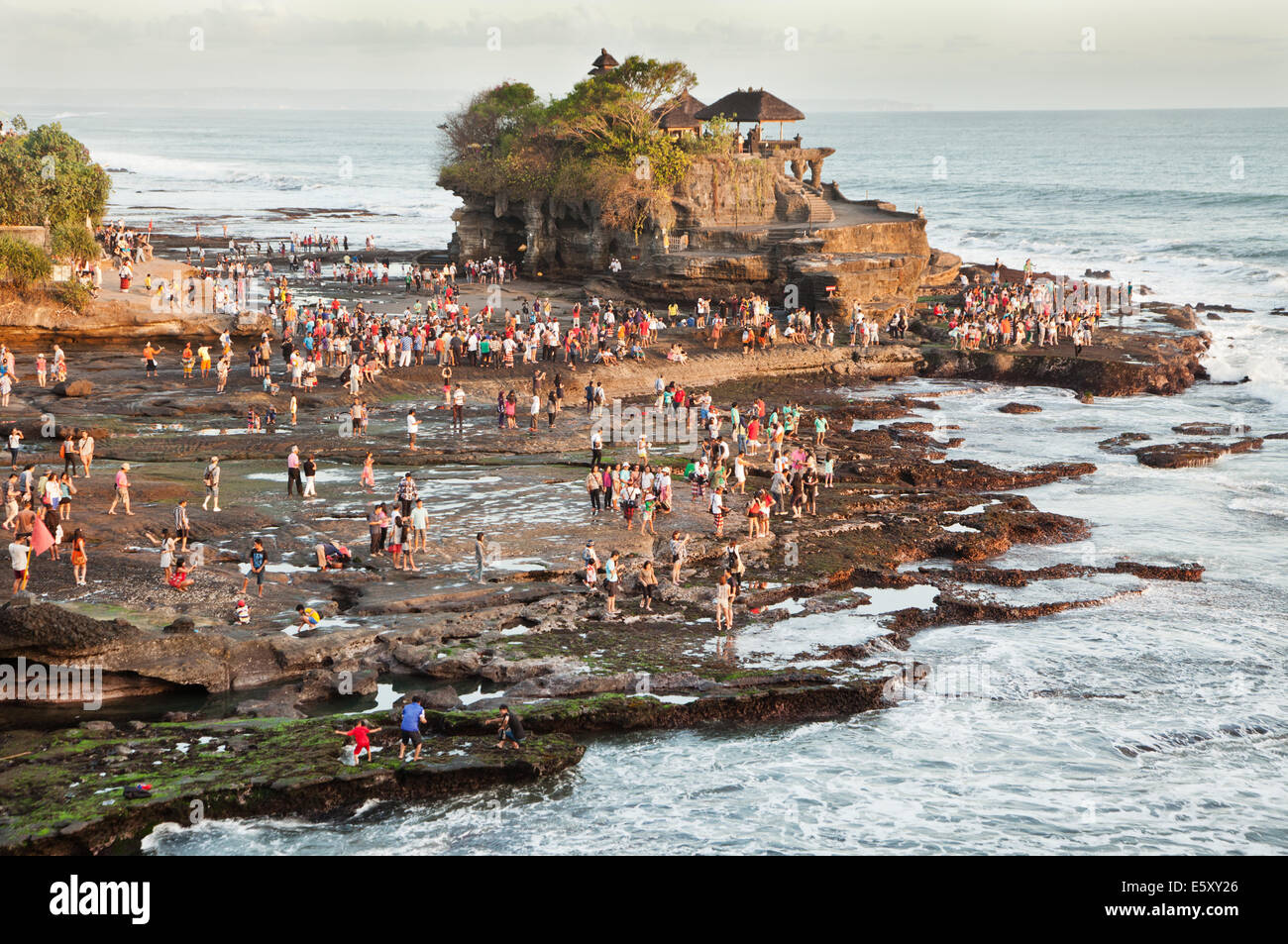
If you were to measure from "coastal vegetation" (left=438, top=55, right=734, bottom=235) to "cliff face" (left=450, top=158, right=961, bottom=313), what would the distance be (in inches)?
28.6

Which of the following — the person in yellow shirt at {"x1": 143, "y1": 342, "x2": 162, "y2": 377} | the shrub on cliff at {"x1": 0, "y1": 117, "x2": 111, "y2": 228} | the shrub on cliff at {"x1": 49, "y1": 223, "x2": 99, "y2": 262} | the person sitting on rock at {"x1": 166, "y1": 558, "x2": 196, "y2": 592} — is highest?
the shrub on cliff at {"x1": 0, "y1": 117, "x2": 111, "y2": 228}

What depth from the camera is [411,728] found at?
1609cm

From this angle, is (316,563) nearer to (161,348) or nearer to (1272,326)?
(161,348)

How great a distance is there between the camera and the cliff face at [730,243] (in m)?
47.9

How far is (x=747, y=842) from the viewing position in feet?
49.4

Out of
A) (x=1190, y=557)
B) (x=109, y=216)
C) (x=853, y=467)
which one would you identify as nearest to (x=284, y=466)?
(x=853, y=467)

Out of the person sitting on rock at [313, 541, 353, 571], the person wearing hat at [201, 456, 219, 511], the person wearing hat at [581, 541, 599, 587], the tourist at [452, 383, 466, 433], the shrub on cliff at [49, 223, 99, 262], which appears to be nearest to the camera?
the person wearing hat at [581, 541, 599, 587]

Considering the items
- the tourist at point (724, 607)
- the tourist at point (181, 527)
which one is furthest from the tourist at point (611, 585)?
the tourist at point (181, 527)

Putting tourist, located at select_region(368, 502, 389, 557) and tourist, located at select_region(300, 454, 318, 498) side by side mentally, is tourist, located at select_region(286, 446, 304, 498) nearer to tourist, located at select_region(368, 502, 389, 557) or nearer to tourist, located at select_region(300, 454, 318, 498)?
tourist, located at select_region(300, 454, 318, 498)

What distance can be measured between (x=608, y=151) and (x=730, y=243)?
21.2ft

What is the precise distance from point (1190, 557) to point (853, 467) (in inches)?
317

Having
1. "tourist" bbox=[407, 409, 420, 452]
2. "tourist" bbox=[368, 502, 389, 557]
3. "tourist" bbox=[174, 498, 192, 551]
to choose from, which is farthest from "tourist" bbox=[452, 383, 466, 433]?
"tourist" bbox=[174, 498, 192, 551]

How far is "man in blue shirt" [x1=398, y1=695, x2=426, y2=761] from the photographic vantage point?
16.1 metres

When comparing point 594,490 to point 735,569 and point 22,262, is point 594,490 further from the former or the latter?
point 22,262
